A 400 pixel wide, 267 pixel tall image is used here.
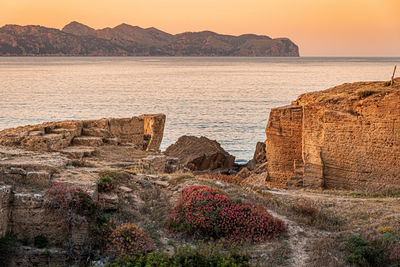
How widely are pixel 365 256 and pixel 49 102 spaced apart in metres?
57.6

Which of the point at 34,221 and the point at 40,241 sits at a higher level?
the point at 34,221

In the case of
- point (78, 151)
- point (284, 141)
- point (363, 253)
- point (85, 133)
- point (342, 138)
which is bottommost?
point (363, 253)

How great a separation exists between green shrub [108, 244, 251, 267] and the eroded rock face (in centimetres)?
2144

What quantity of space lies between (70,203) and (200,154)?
21555 mm

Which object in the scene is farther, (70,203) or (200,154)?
(200,154)

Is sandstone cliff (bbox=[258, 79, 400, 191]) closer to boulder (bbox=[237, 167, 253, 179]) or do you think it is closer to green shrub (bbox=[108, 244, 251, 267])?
boulder (bbox=[237, 167, 253, 179])

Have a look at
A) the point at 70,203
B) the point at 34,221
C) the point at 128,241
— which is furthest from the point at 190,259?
the point at 34,221

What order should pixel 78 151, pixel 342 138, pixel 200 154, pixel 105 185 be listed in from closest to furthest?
pixel 105 185
pixel 78 151
pixel 342 138
pixel 200 154

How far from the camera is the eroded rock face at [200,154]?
102ft

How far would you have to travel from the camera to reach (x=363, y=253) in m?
9.76

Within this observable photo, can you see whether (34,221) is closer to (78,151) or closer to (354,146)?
(78,151)

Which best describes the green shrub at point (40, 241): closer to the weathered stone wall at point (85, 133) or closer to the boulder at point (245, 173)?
the weathered stone wall at point (85, 133)

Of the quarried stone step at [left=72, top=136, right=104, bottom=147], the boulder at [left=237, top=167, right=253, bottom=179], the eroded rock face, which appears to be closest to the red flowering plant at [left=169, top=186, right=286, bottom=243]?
the quarried stone step at [left=72, top=136, right=104, bottom=147]

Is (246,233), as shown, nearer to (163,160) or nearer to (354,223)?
(354,223)
